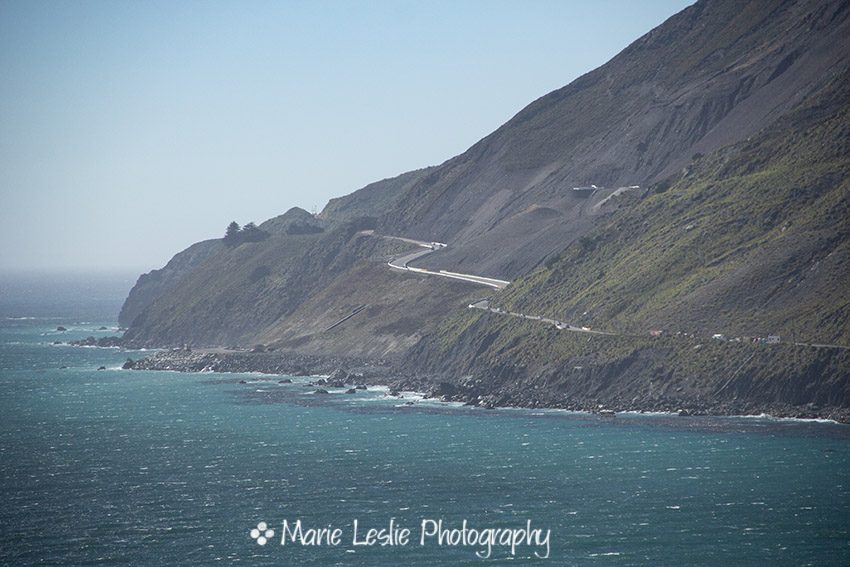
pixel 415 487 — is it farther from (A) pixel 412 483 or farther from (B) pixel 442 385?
(B) pixel 442 385

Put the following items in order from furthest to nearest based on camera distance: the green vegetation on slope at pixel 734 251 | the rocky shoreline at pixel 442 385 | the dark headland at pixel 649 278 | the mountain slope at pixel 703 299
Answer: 1. the green vegetation on slope at pixel 734 251
2. the dark headland at pixel 649 278
3. the mountain slope at pixel 703 299
4. the rocky shoreline at pixel 442 385

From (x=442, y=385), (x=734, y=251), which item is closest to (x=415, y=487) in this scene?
(x=442, y=385)

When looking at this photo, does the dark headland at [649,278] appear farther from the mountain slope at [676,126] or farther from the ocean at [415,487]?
the ocean at [415,487]

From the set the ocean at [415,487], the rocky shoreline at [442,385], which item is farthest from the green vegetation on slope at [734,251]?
the ocean at [415,487]

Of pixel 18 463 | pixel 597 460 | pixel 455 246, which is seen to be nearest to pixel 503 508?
pixel 597 460

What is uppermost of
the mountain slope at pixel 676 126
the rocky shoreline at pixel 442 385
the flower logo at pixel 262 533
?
the mountain slope at pixel 676 126
